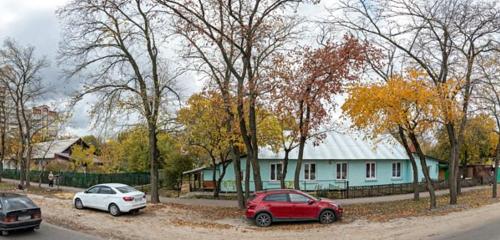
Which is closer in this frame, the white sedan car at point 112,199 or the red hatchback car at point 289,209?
the red hatchback car at point 289,209

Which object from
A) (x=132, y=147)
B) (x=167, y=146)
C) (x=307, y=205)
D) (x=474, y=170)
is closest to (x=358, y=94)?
(x=307, y=205)

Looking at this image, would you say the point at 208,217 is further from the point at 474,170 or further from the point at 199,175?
the point at 474,170

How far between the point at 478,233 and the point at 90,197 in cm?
1731

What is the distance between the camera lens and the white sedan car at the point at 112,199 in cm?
2172

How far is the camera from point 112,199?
21953 millimetres

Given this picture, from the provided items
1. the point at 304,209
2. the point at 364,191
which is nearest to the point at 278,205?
the point at 304,209

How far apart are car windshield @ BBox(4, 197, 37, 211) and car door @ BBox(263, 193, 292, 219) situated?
936 centimetres

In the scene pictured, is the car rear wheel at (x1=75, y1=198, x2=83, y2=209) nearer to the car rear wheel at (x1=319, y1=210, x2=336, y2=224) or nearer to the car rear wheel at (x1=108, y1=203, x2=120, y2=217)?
the car rear wheel at (x1=108, y1=203, x2=120, y2=217)

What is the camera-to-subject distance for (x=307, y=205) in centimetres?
2009

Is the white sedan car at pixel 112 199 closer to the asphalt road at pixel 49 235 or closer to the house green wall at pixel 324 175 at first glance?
the asphalt road at pixel 49 235

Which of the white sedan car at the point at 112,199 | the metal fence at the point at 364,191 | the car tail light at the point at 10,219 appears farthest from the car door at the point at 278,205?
the metal fence at the point at 364,191

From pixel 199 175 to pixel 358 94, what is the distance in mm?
21906

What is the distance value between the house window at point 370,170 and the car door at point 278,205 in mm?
23602

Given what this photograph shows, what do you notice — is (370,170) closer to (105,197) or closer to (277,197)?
(277,197)
